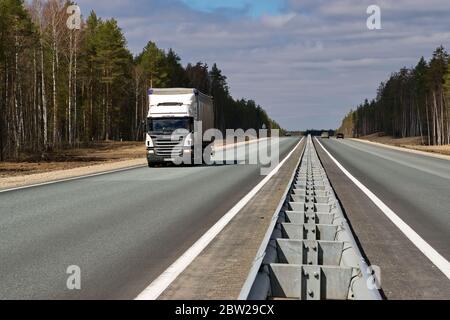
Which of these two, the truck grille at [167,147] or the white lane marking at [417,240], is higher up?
the truck grille at [167,147]

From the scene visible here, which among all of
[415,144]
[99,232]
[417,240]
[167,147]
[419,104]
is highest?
[419,104]

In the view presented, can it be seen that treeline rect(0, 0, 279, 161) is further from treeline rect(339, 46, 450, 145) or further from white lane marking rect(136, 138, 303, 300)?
treeline rect(339, 46, 450, 145)

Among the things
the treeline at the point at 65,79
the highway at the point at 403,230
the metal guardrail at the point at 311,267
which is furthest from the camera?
the treeline at the point at 65,79

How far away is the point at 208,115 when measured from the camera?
30781 millimetres

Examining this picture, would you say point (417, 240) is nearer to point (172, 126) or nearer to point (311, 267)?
point (311, 267)

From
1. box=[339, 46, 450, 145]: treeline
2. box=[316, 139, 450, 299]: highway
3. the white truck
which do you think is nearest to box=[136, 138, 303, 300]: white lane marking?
box=[316, 139, 450, 299]: highway

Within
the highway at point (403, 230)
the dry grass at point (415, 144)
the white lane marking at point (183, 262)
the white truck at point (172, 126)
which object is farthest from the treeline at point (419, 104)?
the white lane marking at point (183, 262)

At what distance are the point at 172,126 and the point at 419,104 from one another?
368ft

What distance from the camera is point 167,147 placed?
2583 cm

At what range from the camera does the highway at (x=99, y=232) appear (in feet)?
19.4

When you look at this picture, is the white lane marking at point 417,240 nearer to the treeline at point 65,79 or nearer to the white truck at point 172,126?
the white truck at point 172,126

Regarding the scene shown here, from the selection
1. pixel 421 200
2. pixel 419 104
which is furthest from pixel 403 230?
pixel 419 104

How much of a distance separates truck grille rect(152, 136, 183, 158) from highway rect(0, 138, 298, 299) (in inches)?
356
